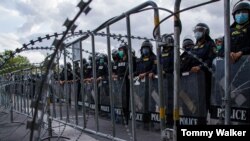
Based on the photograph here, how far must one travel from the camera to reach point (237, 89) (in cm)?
448

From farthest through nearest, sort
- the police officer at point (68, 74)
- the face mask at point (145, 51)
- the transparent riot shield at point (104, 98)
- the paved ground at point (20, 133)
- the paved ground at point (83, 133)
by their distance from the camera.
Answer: the transparent riot shield at point (104, 98), the face mask at point (145, 51), the police officer at point (68, 74), the paved ground at point (20, 133), the paved ground at point (83, 133)

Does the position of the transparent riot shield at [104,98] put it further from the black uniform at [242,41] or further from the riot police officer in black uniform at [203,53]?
the black uniform at [242,41]

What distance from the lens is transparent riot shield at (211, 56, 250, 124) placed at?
4.57 m

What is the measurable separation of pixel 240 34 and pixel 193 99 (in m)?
1.63

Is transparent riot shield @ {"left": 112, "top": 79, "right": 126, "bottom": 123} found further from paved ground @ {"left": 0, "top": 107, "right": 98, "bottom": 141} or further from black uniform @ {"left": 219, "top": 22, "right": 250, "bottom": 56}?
black uniform @ {"left": 219, "top": 22, "right": 250, "bottom": 56}

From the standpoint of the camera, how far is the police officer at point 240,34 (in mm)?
4758

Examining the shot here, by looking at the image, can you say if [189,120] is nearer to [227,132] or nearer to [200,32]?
[200,32]

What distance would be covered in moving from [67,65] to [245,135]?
4922mm

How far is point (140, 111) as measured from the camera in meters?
7.72

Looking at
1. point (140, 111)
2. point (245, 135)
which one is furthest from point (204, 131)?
point (140, 111)

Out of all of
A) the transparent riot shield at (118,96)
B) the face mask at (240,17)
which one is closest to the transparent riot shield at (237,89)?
the face mask at (240,17)

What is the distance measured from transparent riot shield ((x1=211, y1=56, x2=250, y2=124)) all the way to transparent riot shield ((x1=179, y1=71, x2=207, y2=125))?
1.05m

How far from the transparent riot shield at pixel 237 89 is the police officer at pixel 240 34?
0.13 metres

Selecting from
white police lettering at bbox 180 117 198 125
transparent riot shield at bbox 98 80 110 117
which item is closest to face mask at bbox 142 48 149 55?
transparent riot shield at bbox 98 80 110 117
